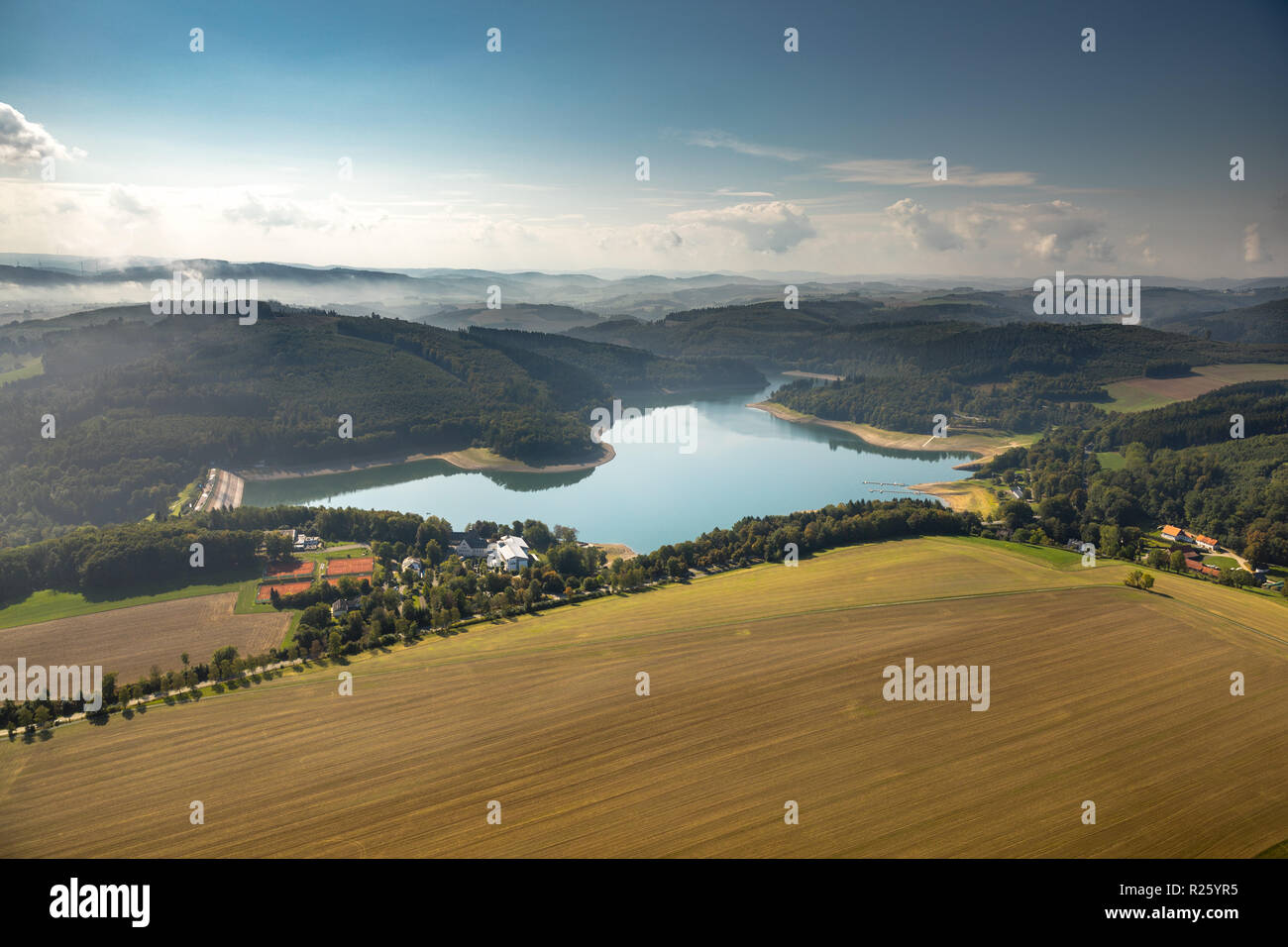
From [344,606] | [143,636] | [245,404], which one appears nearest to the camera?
[143,636]

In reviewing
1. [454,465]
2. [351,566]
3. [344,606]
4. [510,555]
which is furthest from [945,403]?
[344,606]

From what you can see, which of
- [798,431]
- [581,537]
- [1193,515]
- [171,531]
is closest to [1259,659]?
[1193,515]

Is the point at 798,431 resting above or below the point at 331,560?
above

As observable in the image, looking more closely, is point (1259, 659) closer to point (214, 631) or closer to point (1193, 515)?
point (1193, 515)

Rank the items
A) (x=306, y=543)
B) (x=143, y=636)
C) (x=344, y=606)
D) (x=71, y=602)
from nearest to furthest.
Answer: (x=143, y=636) → (x=344, y=606) → (x=71, y=602) → (x=306, y=543)

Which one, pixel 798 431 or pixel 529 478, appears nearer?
pixel 529 478

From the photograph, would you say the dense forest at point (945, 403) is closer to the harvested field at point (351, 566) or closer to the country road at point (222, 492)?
the harvested field at point (351, 566)

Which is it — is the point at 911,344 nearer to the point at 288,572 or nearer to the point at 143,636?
the point at 288,572
